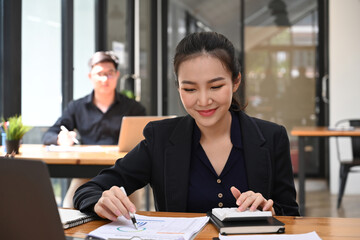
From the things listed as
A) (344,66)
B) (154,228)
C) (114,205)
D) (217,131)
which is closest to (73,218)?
(114,205)

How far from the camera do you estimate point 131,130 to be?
286 cm

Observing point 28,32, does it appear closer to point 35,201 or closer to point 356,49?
point 35,201

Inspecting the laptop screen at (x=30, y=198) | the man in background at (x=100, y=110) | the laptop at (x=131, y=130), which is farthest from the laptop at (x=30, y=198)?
the man in background at (x=100, y=110)

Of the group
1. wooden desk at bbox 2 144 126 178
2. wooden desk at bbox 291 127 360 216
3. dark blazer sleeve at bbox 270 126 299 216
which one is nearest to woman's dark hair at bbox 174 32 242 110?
dark blazer sleeve at bbox 270 126 299 216

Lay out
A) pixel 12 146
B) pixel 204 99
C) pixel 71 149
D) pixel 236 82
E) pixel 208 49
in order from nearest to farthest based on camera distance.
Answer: pixel 204 99
pixel 208 49
pixel 236 82
pixel 12 146
pixel 71 149

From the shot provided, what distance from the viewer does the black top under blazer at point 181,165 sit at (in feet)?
5.44

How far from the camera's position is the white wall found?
20.5 feet

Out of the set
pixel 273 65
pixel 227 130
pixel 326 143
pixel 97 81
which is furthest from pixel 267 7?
pixel 227 130

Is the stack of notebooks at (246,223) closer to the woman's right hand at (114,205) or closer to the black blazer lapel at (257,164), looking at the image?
the woman's right hand at (114,205)

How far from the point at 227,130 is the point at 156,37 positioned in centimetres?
567

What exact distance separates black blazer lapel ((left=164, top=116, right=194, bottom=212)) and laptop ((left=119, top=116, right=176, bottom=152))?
112 cm

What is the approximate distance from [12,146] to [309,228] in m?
2.02

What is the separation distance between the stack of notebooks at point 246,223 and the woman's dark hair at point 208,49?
0.56m

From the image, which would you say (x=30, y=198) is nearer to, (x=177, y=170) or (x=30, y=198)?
(x=30, y=198)
